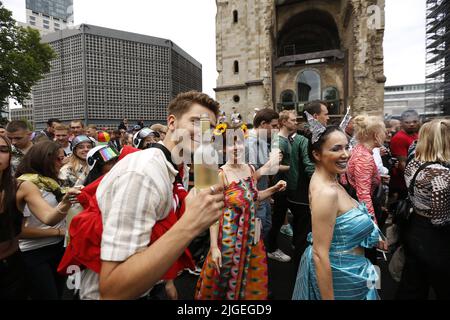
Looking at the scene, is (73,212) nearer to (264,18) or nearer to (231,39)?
(264,18)

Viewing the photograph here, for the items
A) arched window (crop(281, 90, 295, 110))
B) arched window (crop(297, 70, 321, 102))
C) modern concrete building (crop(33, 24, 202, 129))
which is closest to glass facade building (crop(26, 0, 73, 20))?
modern concrete building (crop(33, 24, 202, 129))

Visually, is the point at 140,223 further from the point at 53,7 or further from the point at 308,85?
the point at 53,7

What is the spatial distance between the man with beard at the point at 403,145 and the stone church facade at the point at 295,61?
16183mm

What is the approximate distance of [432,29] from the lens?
97.3 ft

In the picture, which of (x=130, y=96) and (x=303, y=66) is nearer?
(x=303, y=66)

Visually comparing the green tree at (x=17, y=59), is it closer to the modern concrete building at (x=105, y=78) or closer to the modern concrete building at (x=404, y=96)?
the modern concrete building at (x=105, y=78)

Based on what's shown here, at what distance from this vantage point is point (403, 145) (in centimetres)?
496

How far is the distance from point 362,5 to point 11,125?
23258mm

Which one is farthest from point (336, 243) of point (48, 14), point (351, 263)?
point (48, 14)

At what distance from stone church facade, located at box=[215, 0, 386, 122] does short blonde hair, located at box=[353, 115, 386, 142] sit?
18.2m

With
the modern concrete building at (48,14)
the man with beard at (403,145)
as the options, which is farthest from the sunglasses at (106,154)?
the modern concrete building at (48,14)

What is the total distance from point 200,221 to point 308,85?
2425 centimetres

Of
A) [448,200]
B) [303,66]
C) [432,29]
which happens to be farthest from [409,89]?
[448,200]
